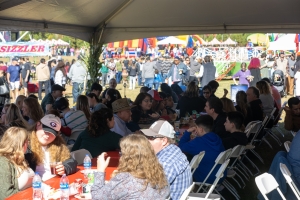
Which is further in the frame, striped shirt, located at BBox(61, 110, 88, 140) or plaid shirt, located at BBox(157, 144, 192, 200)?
striped shirt, located at BBox(61, 110, 88, 140)

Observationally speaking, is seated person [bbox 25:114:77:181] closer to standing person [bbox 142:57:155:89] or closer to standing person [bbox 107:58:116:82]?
standing person [bbox 142:57:155:89]

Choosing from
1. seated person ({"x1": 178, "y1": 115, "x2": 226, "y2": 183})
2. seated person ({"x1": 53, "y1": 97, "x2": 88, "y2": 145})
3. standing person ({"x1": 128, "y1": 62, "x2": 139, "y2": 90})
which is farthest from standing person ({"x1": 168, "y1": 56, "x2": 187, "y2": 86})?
seated person ({"x1": 178, "y1": 115, "x2": 226, "y2": 183})

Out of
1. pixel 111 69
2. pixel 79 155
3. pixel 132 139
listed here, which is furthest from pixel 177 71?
pixel 132 139

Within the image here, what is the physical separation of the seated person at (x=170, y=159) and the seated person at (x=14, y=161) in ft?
3.33

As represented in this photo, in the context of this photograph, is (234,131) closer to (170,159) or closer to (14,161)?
(170,159)

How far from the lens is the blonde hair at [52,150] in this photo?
4.61 meters

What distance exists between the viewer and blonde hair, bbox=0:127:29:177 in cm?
402

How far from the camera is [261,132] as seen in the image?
9.34m

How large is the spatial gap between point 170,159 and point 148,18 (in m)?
7.52

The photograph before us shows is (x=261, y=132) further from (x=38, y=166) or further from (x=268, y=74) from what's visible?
(x=268, y=74)

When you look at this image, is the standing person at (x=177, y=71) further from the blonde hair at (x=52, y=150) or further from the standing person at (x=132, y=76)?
the blonde hair at (x=52, y=150)

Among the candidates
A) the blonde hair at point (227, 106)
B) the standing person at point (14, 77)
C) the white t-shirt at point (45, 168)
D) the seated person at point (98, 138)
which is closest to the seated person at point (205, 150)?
the seated person at point (98, 138)

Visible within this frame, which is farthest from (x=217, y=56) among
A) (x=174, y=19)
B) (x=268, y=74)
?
(x=174, y=19)

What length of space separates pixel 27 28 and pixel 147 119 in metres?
2.74
